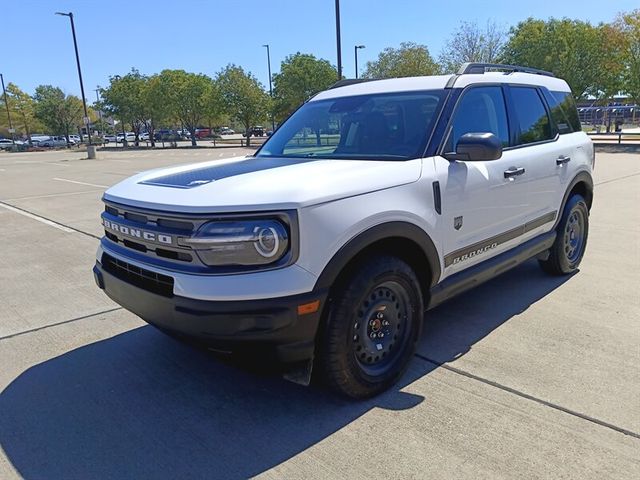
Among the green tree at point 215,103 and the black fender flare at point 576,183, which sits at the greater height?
the green tree at point 215,103

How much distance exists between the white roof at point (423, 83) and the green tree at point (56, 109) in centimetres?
6325

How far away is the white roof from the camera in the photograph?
364cm

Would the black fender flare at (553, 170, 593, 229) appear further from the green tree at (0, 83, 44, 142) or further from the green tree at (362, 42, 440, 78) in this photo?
the green tree at (0, 83, 44, 142)

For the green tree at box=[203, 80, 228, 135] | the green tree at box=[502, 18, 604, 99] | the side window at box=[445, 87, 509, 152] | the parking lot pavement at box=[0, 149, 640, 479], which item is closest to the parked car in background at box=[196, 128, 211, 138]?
the green tree at box=[203, 80, 228, 135]

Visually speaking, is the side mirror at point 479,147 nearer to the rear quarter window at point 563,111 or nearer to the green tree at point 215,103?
the rear quarter window at point 563,111

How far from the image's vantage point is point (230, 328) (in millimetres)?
2408

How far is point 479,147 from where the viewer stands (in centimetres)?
311

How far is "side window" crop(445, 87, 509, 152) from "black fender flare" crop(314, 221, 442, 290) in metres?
0.70

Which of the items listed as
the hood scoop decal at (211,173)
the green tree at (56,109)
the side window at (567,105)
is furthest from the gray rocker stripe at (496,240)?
the green tree at (56,109)

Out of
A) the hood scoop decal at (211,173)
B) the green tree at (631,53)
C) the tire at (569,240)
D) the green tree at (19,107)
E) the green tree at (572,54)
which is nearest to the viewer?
the hood scoop decal at (211,173)

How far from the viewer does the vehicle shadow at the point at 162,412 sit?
8.27 ft

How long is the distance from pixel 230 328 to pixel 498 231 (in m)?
2.33

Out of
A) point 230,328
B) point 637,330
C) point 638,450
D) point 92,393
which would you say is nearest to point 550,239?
point 637,330

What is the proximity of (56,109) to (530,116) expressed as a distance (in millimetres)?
64829
